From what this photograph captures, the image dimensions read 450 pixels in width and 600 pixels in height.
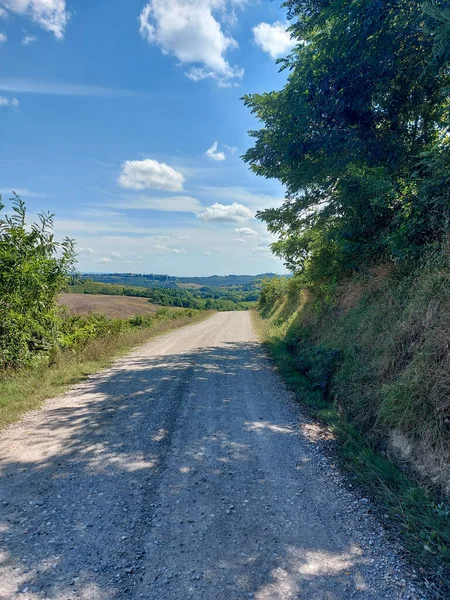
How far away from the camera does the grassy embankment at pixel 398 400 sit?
308 cm

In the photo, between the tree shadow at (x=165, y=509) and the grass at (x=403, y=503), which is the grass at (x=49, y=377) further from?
the grass at (x=403, y=503)

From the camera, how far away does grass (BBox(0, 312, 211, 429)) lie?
6.03 metres

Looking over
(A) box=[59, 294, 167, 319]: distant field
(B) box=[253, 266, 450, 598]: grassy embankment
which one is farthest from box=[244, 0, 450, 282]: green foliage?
(A) box=[59, 294, 167, 319]: distant field

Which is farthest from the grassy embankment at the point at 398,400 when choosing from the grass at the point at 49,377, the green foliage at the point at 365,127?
the grass at the point at 49,377

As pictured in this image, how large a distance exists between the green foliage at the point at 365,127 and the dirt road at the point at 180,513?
4801mm

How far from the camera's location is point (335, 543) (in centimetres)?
284

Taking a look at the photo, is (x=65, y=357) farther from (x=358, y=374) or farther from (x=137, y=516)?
(x=358, y=374)

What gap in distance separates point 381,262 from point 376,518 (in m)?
6.50

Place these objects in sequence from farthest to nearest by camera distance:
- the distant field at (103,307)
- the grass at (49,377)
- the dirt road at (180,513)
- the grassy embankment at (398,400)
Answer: the distant field at (103,307), the grass at (49,377), the grassy embankment at (398,400), the dirt road at (180,513)

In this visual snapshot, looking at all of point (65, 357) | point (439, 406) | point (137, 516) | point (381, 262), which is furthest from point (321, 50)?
point (65, 357)

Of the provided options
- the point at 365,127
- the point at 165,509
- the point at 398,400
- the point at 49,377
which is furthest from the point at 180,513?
the point at 365,127

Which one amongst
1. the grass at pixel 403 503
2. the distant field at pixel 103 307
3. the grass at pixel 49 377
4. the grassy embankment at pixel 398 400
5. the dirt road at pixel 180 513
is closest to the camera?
the dirt road at pixel 180 513

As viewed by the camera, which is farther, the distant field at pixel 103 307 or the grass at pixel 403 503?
the distant field at pixel 103 307

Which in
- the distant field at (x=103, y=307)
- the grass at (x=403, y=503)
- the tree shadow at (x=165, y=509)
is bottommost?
the distant field at (x=103, y=307)
